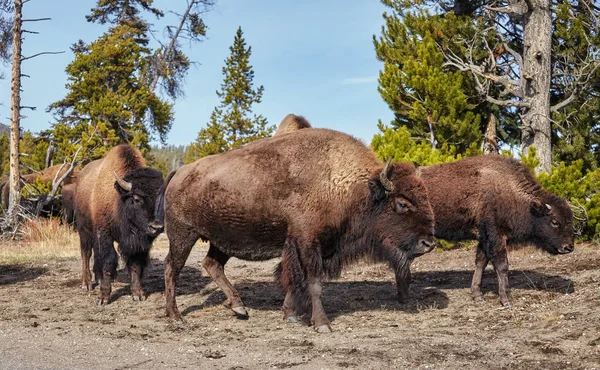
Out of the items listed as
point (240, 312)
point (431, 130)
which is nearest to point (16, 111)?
point (431, 130)

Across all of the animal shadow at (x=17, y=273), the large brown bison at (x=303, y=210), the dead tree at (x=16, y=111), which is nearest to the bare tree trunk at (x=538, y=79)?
the large brown bison at (x=303, y=210)

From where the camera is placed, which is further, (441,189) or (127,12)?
(127,12)

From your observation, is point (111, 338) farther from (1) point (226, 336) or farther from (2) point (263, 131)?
(2) point (263, 131)

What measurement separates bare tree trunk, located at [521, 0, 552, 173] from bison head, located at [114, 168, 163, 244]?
10275mm

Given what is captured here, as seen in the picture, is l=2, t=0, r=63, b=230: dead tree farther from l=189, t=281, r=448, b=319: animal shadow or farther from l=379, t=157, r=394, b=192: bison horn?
l=379, t=157, r=394, b=192: bison horn

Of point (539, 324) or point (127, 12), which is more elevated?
point (127, 12)

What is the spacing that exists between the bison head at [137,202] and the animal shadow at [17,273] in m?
3.62

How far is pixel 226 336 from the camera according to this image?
6.68m

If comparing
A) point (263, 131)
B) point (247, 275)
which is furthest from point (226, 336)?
point (263, 131)

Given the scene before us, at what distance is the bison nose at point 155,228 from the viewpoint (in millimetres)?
8327

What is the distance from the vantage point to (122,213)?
9.02 metres

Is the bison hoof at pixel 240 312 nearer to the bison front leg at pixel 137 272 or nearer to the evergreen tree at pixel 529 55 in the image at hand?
the bison front leg at pixel 137 272

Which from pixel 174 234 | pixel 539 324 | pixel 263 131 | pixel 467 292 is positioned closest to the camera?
pixel 539 324

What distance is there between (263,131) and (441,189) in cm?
3036
